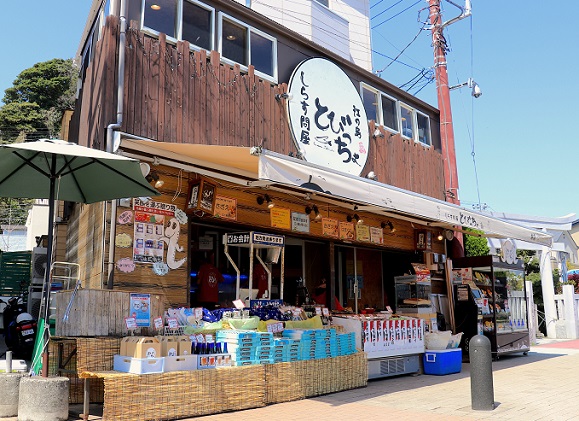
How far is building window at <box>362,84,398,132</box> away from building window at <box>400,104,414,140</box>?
1.12 feet

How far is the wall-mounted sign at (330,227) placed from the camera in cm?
1067

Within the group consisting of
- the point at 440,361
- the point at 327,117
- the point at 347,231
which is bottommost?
the point at 440,361

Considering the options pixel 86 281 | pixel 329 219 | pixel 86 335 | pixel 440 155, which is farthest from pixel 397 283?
pixel 86 335

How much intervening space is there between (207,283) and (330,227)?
3083 millimetres

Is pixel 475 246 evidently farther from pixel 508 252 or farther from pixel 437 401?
pixel 437 401

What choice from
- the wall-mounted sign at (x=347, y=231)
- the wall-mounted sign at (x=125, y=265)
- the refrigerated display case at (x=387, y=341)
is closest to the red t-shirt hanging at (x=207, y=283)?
the wall-mounted sign at (x=125, y=265)

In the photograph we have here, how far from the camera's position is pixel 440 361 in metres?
9.46

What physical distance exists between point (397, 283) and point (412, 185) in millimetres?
2637

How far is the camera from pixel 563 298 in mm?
18250

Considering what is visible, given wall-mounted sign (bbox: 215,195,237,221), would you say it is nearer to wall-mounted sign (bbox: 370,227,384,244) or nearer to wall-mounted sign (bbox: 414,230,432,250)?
wall-mounted sign (bbox: 370,227,384,244)

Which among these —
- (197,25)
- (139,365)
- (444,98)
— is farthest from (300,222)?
(444,98)

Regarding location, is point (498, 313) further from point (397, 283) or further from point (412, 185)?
point (412, 185)

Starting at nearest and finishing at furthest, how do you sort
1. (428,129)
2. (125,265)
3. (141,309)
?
1. (141,309)
2. (125,265)
3. (428,129)

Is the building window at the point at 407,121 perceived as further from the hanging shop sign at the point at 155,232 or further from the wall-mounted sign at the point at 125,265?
the wall-mounted sign at the point at 125,265
